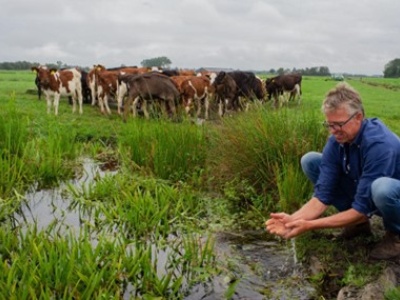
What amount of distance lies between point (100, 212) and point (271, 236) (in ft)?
6.19

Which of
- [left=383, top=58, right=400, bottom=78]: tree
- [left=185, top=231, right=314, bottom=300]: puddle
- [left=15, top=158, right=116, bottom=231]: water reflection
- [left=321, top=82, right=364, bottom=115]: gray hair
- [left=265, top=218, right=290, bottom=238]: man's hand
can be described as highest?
[left=383, top=58, right=400, bottom=78]: tree

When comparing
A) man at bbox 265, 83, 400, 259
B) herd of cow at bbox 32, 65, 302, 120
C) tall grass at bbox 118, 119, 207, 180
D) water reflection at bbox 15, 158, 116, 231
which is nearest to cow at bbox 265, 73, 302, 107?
herd of cow at bbox 32, 65, 302, 120

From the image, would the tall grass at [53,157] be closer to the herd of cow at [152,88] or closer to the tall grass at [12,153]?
the tall grass at [12,153]

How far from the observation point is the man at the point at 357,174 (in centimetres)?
345

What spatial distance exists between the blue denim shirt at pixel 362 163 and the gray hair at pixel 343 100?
0.26 metres

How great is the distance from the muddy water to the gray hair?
4.64 ft

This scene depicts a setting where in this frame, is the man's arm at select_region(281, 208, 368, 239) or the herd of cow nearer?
the man's arm at select_region(281, 208, 368, 239)

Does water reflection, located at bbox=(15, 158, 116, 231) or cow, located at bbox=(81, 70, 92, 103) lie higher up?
cow, located at bbox=(81, 70, 92, 103)

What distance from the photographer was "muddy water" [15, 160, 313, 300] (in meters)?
3.63

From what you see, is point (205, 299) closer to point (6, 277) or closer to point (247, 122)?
point (6, 277)

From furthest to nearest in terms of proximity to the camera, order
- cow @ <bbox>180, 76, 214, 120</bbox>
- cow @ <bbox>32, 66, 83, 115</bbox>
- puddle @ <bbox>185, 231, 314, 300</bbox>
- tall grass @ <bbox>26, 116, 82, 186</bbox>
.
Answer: cow @ <bbox>180, 76, 214, 120</bbox> < cow @ <bbox>32, 66, 83, 115</bbox> < tall grass @ <bbox>26, 116, 82, 186</bbox> < puddle @ <bbox>185, 231, 314, 300</bbox>

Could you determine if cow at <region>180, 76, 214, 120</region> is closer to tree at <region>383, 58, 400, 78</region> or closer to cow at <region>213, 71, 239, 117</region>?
cow at <region>213, 71, 239, 117</region>

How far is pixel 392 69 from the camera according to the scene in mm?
85312

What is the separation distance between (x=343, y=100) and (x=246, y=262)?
5.46ft
